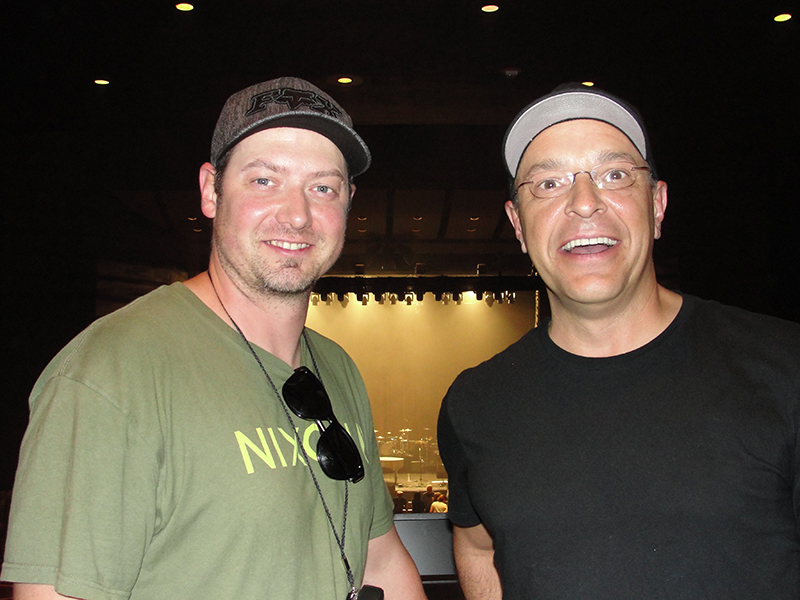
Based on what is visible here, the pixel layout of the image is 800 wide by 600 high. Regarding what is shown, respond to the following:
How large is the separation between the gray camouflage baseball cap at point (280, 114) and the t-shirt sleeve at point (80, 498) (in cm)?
66

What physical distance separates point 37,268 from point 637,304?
17.5 feet

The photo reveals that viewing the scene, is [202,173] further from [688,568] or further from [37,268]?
[37,268]

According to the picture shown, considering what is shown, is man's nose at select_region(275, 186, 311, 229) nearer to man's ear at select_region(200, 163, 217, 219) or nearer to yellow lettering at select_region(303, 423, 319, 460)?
man's ear at select_region(200, 163, 217, 219)

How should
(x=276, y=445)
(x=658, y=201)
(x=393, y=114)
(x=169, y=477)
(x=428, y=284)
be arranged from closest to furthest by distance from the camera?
(x=169, y=477), (x=276, y=445), (x=658, y=201), (x=393, y=114), (x=428, y=284)

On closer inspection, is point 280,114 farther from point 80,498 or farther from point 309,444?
point 80,498

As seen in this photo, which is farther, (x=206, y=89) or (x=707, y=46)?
(x=206, y=89)

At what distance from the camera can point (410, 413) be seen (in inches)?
298

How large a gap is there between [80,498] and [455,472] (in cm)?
87

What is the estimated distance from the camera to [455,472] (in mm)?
1556

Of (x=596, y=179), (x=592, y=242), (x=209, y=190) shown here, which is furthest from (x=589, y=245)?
(x=209, y=190)

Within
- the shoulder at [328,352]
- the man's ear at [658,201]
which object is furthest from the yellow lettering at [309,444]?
the man's ear at [658,201]

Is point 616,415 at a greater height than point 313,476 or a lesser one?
greater

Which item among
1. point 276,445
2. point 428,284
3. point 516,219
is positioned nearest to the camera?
point 276,445

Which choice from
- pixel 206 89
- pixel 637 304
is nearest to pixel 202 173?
pixel 637 304
